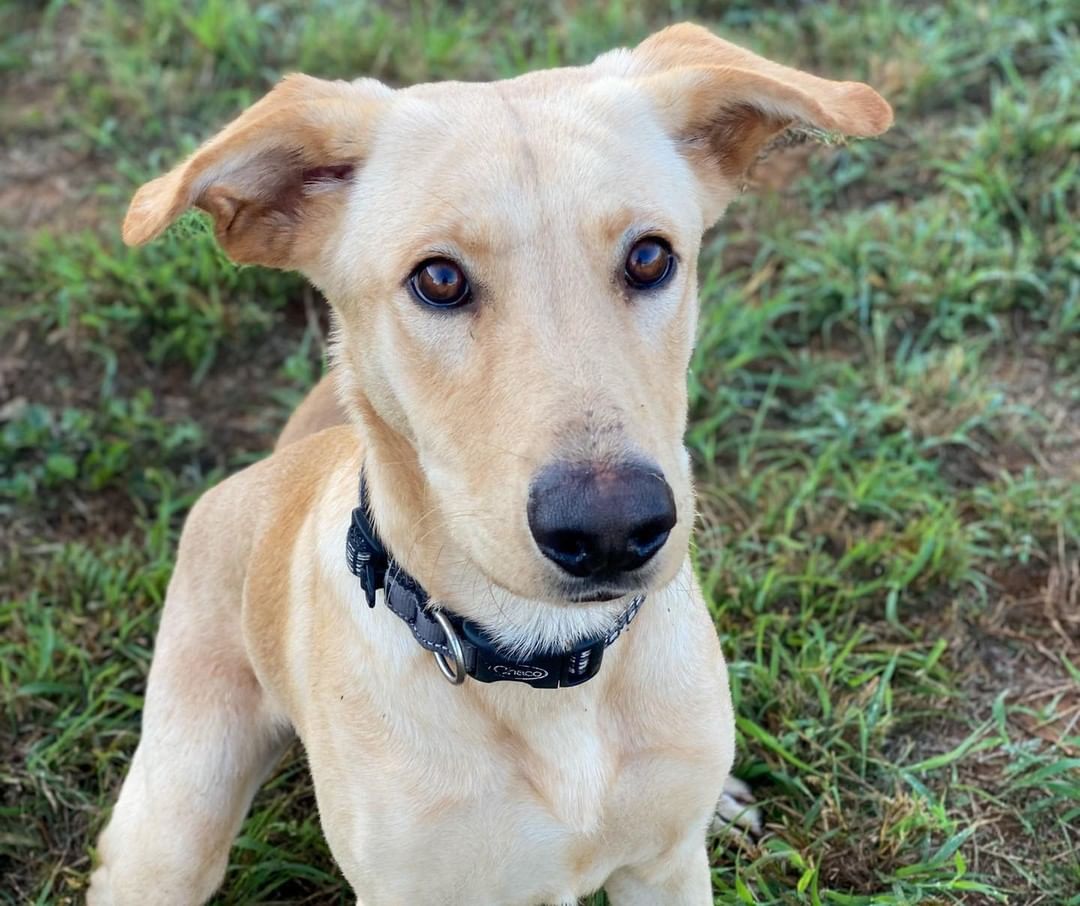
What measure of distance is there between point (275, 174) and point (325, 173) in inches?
4.6

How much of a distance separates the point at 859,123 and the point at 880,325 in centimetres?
272

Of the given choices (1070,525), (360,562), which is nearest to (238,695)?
(360,562)

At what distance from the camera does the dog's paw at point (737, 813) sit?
3.82 m

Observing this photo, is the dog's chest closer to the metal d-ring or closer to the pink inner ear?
the metal d-ring

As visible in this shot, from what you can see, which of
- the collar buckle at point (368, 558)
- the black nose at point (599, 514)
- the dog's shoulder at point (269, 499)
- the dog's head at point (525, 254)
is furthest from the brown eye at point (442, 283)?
the dog's shoulder at point (269, 499)

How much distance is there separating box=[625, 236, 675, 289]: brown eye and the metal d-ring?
0.82 m

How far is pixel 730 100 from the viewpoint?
276 centimetres

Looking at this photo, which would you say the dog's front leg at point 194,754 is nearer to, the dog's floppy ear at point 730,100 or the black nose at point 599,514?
the black nose at point 599,514

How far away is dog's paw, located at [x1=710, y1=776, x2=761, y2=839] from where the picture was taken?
12.5 ft

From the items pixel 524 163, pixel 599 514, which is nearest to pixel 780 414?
pixel 524 163

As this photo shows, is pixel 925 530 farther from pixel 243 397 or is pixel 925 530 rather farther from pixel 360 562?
pixel 243 397

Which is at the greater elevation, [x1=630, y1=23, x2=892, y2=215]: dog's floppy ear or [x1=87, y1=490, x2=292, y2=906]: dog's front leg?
[x1=630, y1=23, x2=892, y2=215]: dog's floppy ear

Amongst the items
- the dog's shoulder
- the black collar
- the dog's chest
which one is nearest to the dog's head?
the black collar

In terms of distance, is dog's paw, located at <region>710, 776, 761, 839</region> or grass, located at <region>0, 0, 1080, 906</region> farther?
grass, located at <region>0, 0, 1080, 906</region>
